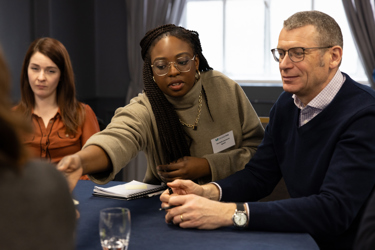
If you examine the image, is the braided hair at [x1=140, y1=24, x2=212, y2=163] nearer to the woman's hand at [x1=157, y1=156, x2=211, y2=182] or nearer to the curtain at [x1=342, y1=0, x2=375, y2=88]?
the woman's hand at [x1=157, y1=156, x2=211, y2=182]

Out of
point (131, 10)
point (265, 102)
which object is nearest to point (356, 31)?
point (265, 102)

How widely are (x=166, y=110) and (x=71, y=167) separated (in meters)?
0.81

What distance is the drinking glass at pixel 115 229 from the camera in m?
1.36

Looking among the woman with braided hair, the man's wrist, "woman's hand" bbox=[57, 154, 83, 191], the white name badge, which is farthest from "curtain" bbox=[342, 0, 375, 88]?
"woman's hand" bbox=[57, 154, 83, 191]

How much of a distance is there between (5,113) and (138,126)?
156cm

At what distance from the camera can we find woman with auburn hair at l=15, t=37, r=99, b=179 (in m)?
3.13

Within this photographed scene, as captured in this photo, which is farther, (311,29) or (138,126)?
(138,126)

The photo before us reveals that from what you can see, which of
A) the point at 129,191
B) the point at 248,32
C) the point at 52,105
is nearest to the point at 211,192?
the point at 129,191

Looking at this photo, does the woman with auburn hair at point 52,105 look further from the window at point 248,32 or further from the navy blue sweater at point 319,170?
the window at point 248,32

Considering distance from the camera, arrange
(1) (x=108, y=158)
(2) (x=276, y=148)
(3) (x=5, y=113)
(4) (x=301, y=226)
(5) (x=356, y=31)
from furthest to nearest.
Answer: (5) (x=356, y=31) < (2) (x=276, y=148) < (1) (x=108, y=158) < (4) (x=301, y=226) < (3) (x=5, y=113)

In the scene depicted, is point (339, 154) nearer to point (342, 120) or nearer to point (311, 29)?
point (342, 120)

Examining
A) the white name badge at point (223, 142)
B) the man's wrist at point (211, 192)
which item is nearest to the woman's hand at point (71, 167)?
the man's wrist at point (211, 192)

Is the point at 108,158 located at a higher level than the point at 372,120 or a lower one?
lower

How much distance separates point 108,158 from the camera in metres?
1.97
